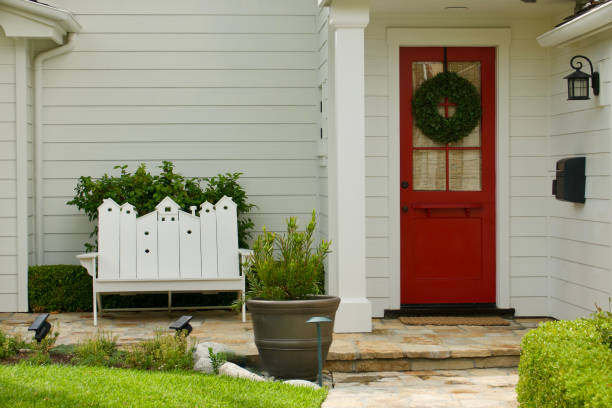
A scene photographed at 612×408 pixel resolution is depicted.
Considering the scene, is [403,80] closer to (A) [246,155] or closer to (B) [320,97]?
(B) [320,97]

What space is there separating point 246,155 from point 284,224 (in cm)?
75

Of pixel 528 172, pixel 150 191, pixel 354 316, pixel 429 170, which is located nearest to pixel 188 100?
pixel 150 191

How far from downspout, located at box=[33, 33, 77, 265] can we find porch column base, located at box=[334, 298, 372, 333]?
3092 mm

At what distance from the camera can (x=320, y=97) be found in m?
7.63

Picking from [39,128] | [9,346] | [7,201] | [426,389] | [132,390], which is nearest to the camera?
[132,390]

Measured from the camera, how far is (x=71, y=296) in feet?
23.9

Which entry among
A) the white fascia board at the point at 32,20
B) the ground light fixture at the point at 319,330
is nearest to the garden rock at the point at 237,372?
the ground light fixture at the point at 319,330

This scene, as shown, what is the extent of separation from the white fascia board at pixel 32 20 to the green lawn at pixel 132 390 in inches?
130

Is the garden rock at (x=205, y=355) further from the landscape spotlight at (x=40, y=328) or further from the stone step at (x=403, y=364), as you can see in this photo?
the landscape spotlight at (x=40, y=328)

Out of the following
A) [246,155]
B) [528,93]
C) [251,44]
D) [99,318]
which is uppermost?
[251,44]

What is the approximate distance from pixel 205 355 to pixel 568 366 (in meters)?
2.41

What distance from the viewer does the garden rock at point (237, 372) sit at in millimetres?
4936

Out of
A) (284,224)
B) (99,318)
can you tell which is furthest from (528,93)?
(99,318)

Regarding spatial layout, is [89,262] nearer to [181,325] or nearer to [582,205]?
[181,325]
